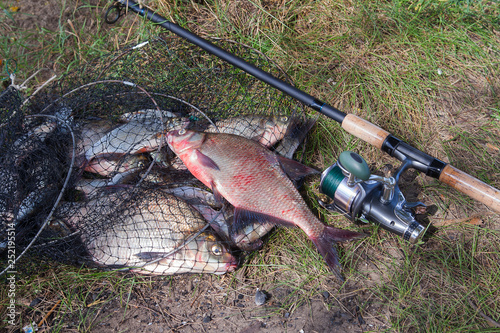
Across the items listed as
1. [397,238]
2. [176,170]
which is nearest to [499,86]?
[397,238]

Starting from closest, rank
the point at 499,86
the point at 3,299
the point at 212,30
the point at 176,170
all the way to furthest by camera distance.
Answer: the point at 3,299 < the point at 176,170 < the point at 499,86 < the point at 212,30

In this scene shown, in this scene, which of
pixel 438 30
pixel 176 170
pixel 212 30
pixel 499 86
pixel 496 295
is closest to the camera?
pixel 496 295

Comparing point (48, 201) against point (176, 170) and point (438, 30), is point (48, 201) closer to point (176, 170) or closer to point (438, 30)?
point (176, 170)

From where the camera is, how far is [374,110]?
3.47m

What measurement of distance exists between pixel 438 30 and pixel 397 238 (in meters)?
2.33

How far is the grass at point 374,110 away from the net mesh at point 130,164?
280mm

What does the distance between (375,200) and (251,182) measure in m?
0.92

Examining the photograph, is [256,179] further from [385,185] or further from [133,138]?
[133,138]

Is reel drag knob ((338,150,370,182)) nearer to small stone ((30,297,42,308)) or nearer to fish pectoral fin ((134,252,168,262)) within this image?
fish pectoral fin ((134,252,168,262))

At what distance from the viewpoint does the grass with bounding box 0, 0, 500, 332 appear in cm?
261

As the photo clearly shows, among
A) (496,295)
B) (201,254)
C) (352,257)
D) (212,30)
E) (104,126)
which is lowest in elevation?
(496,295)

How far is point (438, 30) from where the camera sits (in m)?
3.70

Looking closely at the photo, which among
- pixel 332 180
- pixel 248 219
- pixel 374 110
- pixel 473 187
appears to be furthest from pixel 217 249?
pixel 374 110

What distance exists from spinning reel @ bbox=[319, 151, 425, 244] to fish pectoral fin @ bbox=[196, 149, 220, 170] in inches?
33.7
